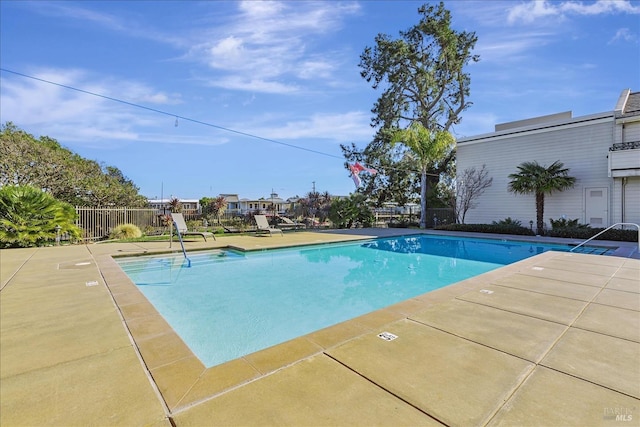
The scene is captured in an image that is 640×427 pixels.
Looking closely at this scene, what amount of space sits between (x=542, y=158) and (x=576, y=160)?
4.36ft

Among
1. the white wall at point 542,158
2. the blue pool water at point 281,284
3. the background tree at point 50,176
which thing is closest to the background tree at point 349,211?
the white wall at point 542,158

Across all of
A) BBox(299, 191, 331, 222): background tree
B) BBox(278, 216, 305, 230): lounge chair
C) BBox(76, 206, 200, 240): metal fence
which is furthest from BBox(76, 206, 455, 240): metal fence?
BBox(299, 191, 331, 222): background tree

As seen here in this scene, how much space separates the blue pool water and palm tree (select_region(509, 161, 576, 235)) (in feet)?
13.2

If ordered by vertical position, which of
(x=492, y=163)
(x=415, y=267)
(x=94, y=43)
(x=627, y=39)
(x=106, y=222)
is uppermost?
(x=627, y=39)

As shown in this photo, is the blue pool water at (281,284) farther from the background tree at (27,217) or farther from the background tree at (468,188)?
the background tree at (468,188)

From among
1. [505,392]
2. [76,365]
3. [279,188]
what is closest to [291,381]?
[505,392]

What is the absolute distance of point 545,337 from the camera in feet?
9.16

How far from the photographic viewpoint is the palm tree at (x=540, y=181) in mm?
13609

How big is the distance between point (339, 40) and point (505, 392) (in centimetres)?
1225

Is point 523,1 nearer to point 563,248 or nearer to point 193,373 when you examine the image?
point 563,248

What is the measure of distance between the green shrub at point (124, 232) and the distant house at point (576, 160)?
54.8 ft

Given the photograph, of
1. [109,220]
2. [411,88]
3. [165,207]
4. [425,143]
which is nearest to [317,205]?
[425,143]

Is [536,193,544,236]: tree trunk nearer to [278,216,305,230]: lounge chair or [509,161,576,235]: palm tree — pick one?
[509,161,576,235]: palm tree

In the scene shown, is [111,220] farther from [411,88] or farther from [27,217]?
[411,88]
